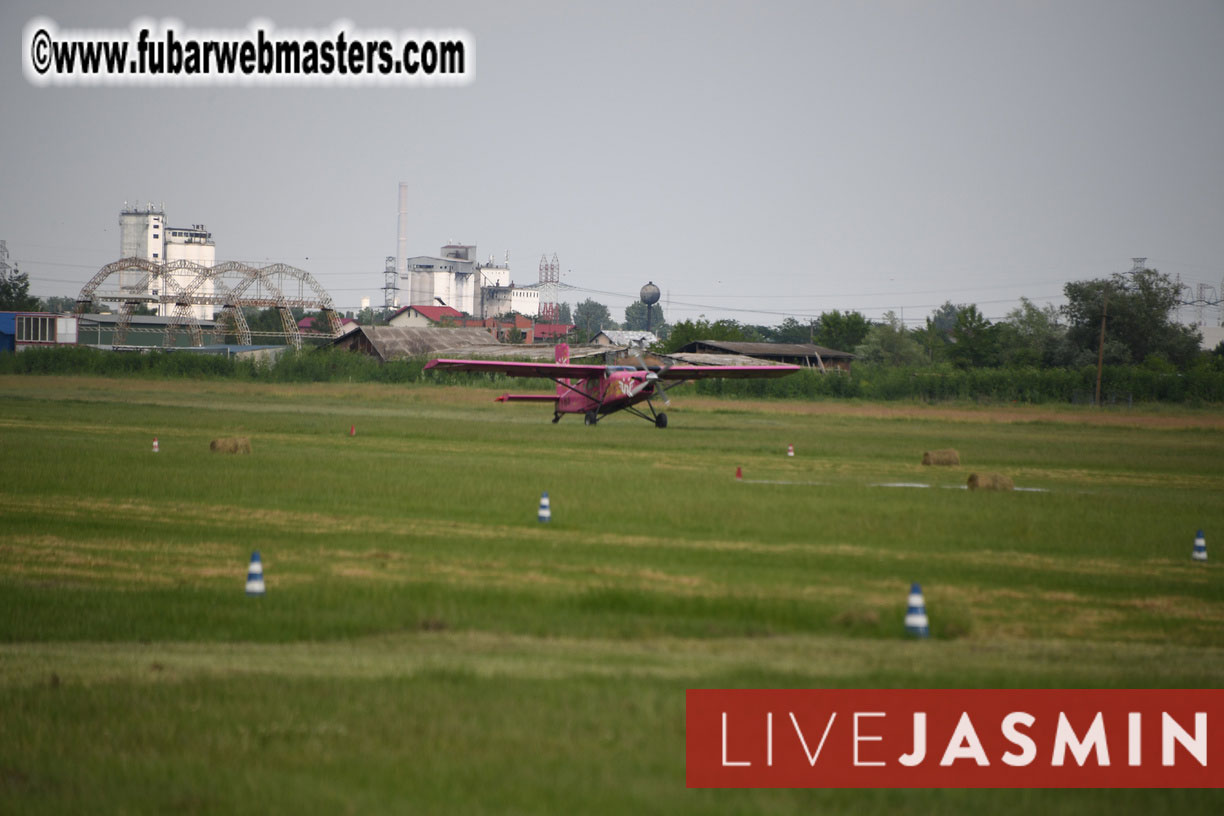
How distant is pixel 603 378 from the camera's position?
1935 inches

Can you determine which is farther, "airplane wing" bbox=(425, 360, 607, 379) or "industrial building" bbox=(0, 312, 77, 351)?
"industrial building" bbox=(0, 312, 77, 351)

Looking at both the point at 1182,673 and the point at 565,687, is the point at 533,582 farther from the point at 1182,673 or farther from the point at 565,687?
the point at 1182,673

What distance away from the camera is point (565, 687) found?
929cm

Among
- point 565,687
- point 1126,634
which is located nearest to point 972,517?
point 1126,634

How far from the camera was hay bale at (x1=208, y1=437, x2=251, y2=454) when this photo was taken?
31763 millimetres

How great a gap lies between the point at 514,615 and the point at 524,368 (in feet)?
114

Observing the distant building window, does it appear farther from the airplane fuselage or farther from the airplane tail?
the airplane fuselage

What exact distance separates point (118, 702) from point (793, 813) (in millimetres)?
5229

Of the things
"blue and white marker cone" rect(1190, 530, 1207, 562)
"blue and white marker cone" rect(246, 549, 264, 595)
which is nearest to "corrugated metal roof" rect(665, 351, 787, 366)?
"blue and white marker cone" rect(1190, 530, 1207, 562)

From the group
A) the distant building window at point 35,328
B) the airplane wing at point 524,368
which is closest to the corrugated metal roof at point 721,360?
the airplane wing at point 524,368

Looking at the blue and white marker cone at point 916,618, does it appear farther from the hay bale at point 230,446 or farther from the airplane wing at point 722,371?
the airplane wing at point 722,371

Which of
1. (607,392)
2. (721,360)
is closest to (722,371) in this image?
(607,392)

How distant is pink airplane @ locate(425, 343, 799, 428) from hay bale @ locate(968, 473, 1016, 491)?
2028cm

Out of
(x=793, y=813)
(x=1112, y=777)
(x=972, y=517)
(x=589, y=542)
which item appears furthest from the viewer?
(x=972, y=517)
